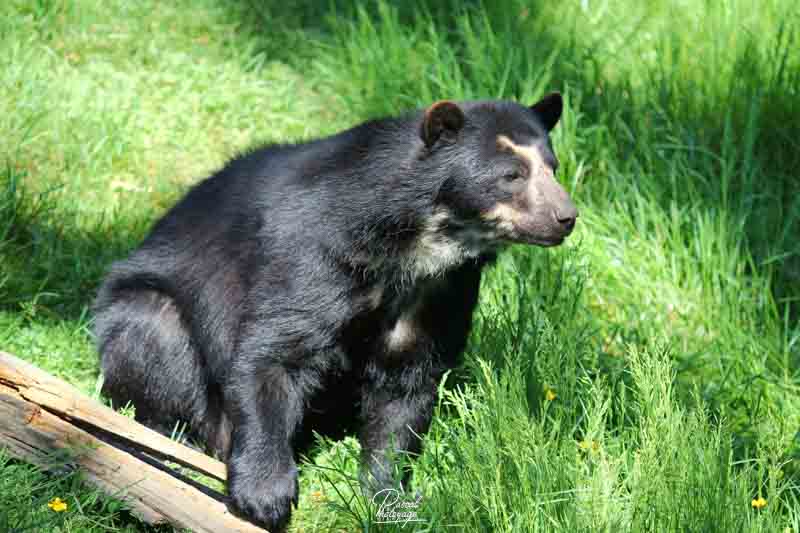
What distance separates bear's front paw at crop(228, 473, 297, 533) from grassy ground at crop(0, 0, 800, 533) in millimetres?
167

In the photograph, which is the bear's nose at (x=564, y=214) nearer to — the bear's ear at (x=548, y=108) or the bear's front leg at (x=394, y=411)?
the bear's ear at (x=548, y=108)

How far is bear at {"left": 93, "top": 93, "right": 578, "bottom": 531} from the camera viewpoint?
4.19m

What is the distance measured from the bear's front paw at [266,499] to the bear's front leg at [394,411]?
41 centimetres

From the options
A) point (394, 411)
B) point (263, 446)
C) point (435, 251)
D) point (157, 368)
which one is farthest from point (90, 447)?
point (435, 251)

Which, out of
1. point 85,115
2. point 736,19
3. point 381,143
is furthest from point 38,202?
point 736,19

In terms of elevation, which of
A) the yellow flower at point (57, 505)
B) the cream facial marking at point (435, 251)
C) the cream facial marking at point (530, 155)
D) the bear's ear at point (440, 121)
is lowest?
the yellow flower at point (57, 505)

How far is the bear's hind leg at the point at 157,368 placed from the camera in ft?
15.7

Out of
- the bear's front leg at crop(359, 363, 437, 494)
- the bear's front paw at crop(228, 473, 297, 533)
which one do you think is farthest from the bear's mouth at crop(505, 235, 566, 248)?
the bear's front paw at crop(228, 473, 297, 533)

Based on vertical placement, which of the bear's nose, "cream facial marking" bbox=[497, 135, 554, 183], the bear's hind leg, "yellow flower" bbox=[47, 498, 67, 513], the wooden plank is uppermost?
"cream facial marking" bbox=[497, 135, 554, 183]

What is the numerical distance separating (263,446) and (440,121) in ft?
4.60

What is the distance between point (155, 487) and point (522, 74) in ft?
11.7

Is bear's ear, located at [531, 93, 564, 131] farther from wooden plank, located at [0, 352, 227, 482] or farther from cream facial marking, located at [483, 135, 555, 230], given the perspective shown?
wooden plank, located at [0, 352, 227, 482]

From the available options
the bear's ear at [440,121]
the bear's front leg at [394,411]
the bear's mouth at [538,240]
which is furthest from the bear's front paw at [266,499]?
the bear's ear at [440,121]

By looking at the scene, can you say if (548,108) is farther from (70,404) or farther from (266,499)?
(70,404)
